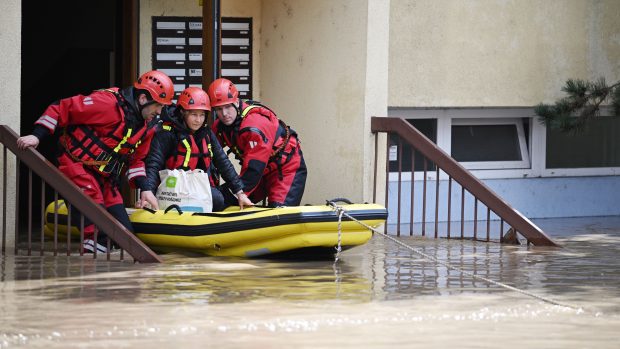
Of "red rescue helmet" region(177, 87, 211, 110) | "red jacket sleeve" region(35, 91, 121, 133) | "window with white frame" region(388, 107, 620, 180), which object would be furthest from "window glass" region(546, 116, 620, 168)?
"red jacket sleeve" region(35, 91, 121, 133)

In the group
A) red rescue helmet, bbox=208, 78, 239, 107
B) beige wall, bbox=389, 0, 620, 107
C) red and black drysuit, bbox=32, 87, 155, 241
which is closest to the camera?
red and black drysuit, bbox=32, 87, 155, 241

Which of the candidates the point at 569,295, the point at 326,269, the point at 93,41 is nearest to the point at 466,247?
the point at 326,269

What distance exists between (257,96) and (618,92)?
375 cm

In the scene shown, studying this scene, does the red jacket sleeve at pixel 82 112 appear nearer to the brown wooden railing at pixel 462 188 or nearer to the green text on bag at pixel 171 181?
the green text on bag at pixel 171 181

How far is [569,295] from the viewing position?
9469mm

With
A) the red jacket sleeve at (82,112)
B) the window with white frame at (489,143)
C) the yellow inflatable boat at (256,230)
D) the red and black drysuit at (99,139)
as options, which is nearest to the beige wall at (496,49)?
the window with white frame at (489,143)

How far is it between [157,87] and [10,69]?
1192 mm

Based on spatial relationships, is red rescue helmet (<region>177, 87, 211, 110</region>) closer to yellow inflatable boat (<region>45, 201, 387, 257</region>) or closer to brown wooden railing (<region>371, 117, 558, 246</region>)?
yellow inflatable boat (<region>45, 201, 387, 257</region>)

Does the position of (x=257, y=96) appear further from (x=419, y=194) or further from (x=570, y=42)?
(x=570, y=42)

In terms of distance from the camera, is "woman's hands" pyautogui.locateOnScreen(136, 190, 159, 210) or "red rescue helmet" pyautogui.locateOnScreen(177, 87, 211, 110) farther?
"red rescue helmet" pyautogui.locateOnScreen(177, 87, 211, 110)

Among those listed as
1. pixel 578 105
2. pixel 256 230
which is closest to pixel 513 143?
pixel 578 105

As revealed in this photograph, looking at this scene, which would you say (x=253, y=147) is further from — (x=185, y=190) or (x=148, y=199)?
(x=148, y=199)

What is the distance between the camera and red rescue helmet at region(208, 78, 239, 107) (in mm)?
12008

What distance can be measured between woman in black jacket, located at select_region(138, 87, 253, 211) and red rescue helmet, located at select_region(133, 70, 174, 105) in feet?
0.91
